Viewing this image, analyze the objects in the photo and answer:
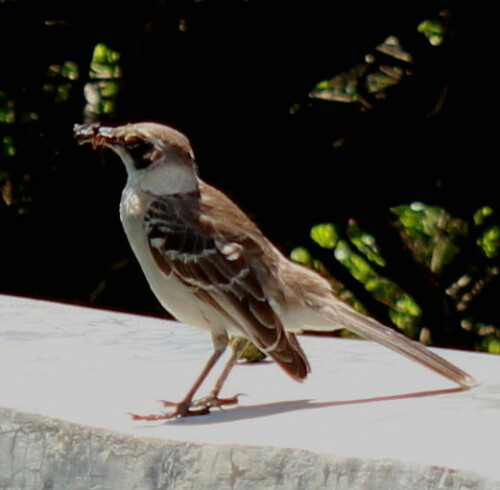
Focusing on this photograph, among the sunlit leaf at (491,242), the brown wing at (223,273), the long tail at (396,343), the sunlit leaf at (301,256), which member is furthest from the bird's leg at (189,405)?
the sunlit leaf at (491,242)

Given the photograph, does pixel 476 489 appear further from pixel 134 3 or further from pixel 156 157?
pixel 134 3

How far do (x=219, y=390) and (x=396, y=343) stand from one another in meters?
0.54

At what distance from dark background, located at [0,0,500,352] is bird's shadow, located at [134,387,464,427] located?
2.37m

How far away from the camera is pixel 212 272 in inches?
185

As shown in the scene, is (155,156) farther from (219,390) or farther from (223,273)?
(219,390)

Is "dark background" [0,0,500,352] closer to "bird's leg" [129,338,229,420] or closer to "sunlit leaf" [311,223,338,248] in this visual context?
"sunlit leaf" [311,223,338,248]

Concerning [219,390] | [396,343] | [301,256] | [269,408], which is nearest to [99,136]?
[219,390]

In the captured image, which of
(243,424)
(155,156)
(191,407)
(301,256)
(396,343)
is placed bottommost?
(301,256)

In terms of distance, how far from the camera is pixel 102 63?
768 cm

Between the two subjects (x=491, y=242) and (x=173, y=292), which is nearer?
(x=173, y=292)

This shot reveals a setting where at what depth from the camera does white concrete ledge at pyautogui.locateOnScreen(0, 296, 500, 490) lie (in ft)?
13.2

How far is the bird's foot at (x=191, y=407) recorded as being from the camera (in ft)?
15.1

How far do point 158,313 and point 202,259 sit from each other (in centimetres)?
325

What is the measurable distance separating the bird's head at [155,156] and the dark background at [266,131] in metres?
2.45
